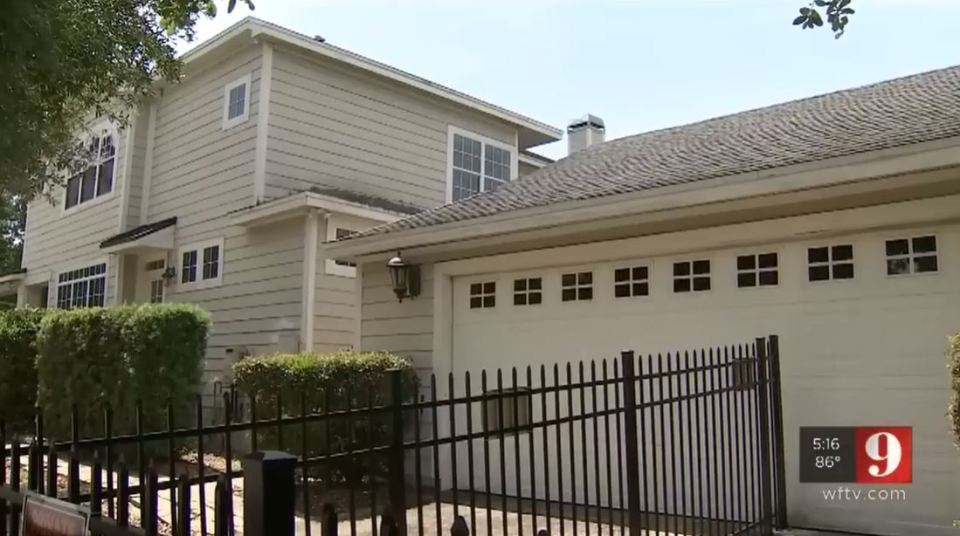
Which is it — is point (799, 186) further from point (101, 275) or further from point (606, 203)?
point (101, 275)

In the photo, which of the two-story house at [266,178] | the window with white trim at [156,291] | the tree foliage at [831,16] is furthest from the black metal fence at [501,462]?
the window with white trim at [156,291]

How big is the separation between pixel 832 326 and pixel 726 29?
239 centimetres

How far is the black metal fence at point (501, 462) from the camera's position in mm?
2305

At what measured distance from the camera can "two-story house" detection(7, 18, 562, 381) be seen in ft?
38.0

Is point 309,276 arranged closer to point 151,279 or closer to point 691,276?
point 151,279

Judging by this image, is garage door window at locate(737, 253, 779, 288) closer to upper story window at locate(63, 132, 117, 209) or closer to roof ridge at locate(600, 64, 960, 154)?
roof ridge at locate(600, 64, 960, 154)

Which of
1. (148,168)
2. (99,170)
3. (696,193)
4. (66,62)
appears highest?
(99,170)

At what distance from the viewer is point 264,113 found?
39.2 feet

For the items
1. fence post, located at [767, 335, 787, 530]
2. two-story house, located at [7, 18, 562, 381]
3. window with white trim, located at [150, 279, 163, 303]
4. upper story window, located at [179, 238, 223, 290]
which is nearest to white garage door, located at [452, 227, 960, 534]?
fence post, located at [767, 335, 787, 530]

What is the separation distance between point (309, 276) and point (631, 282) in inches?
223

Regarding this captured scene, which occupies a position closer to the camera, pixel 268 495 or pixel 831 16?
pixel 268 495

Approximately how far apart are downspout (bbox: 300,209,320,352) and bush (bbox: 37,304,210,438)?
1716mm

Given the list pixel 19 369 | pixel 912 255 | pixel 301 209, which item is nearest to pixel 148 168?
pixel 19 369

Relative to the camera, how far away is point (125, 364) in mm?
9484
